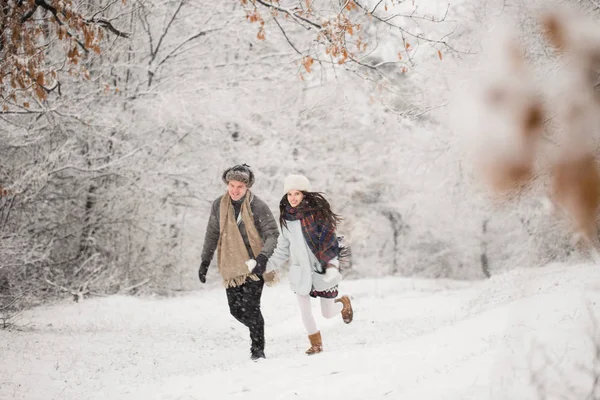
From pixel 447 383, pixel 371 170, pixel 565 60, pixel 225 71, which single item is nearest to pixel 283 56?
pixel 225 71

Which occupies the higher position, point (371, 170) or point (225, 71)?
point (225, 71)

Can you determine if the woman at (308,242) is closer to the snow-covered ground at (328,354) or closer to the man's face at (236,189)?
the man's face at (236,189)

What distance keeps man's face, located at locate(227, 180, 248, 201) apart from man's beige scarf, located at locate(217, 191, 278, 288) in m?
0.09

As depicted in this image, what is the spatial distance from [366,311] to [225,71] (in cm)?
778

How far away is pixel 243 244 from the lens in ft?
18.5

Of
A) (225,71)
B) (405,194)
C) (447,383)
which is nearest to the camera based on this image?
(447,383)

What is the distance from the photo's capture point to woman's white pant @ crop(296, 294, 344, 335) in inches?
216

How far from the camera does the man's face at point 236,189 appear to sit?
5.61 m

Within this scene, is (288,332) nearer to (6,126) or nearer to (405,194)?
(6,126)

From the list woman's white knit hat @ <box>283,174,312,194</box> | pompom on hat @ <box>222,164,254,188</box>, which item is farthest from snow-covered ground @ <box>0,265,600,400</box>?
pompom on hat @ <box>222,164,254,188</box>

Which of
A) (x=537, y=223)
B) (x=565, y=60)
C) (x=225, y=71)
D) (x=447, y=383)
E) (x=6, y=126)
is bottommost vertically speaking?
(x=447, y=383)

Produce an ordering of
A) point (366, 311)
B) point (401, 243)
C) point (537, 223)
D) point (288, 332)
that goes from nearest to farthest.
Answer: point (288, 332), point (366, 311), point (537, 223), point (401, 243)

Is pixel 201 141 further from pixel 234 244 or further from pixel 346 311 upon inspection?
pixel 346 311

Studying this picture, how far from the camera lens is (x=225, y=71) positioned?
48.1 ft
